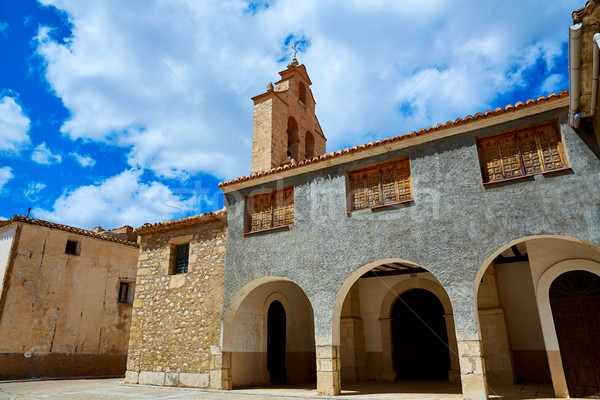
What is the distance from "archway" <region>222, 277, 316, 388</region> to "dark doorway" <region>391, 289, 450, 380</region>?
8.61ft

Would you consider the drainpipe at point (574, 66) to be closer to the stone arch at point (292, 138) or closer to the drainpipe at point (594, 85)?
the drainpipe at point (594, 85)

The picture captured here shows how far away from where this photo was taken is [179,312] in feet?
35.9

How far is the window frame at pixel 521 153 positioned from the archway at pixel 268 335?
532 centimetres

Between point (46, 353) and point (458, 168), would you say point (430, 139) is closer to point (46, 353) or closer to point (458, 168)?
point (458, 168)

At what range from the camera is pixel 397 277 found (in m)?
11.9

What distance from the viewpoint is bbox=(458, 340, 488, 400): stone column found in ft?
22.6

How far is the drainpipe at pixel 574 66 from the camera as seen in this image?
5363 mm

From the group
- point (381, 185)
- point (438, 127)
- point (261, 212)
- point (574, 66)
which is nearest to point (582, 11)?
point (574, 66)

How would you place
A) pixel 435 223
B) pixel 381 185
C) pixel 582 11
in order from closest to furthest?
pixel 582 11 → pixel 435 223 → pixel 381 185

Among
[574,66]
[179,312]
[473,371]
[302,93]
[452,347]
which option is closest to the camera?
[574,66]

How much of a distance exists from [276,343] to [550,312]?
23.0ft

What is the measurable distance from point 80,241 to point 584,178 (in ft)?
53.9

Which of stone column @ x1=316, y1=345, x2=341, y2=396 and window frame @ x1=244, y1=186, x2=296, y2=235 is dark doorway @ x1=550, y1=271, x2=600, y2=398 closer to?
stone column @ x1=316, y1=345, x2=341, y2=396

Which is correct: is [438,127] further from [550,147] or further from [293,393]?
[293,393]
